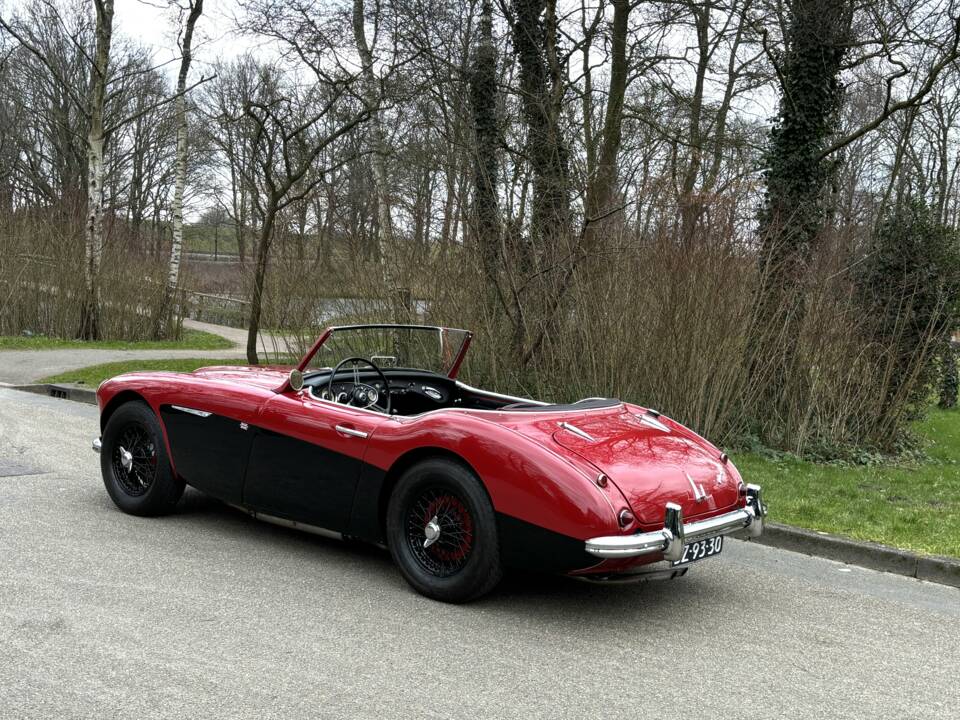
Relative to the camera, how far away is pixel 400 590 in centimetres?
486

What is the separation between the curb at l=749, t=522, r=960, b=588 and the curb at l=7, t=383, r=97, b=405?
30.6ft

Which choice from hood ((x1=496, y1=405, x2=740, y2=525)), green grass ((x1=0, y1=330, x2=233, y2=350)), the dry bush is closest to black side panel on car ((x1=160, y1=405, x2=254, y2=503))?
hood ((x1=496, y1=405, x2=740, y2=525))

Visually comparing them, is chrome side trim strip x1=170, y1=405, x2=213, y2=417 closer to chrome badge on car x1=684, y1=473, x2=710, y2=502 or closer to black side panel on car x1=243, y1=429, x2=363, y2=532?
black side panel on car x1=243, y1=429, x2=363, y2=532

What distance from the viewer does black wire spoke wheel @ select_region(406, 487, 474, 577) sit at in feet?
15.3

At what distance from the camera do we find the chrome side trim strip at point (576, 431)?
15.9 feet

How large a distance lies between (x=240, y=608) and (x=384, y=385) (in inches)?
69.3

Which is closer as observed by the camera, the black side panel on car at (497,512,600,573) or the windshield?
the black side panel on car at (497,512,600,573)

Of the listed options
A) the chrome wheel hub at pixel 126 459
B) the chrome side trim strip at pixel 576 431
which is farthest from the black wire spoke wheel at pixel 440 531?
the chrome wheel hub at pixel 126 459

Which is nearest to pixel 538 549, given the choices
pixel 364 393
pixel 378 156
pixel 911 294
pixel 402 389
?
pixel 364 393

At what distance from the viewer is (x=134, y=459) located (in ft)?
20.2

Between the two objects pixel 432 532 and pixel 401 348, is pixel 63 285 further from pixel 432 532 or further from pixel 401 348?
pixel 432 532

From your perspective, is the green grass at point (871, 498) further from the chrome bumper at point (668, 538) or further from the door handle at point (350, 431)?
the door handle at point (350, 431)

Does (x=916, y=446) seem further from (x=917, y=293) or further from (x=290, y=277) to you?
(x=290, y=277)

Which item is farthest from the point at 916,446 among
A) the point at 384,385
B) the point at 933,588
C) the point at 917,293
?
the point at 384,385
